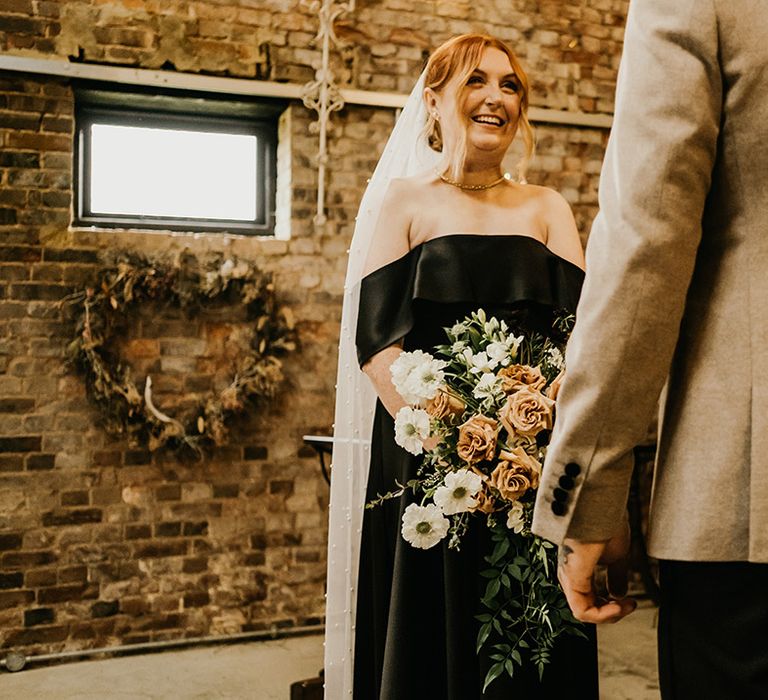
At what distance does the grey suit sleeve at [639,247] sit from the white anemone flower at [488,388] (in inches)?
23.2

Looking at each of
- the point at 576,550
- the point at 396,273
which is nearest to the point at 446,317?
the point at 396,273

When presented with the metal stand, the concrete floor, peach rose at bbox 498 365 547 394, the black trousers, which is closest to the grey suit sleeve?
the black trousers

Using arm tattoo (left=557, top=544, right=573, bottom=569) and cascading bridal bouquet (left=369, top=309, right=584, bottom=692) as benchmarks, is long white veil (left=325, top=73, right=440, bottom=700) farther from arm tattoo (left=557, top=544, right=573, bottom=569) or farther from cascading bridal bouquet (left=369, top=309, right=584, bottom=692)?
arm tattoo (left=557, top=544, right=573, bottom=569)

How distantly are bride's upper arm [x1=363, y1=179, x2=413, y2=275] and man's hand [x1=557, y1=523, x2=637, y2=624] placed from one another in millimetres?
1105

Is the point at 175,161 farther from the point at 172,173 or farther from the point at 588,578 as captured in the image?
the point at 588,578

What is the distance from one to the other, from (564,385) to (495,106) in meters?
1.39

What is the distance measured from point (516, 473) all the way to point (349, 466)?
941mm

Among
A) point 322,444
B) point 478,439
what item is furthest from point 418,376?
point 322,444

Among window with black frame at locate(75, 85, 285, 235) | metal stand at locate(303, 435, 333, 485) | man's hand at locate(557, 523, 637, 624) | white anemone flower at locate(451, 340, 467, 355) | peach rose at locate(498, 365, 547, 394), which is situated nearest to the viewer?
man's hand at locate(557, 523, 637, 624)

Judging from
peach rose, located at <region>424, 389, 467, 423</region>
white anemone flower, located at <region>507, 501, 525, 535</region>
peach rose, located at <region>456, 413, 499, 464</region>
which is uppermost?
peach rose, located at <region>424, 389, 467, 423</region>

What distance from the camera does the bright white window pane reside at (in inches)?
163

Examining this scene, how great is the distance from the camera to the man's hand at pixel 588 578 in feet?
3.74

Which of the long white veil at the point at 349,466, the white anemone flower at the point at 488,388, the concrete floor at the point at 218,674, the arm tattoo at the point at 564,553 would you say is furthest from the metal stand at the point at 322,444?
the arm tattoo at the point at 564,553

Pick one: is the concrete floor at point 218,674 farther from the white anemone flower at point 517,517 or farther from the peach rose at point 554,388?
the peach rose at point 554,388
